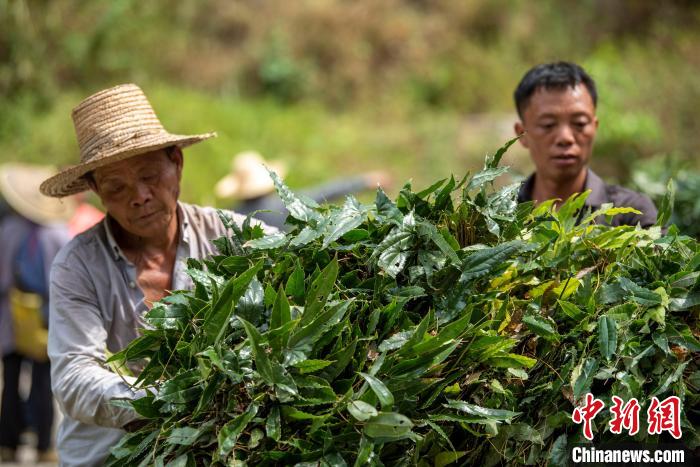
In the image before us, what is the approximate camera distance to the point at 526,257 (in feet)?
8.86

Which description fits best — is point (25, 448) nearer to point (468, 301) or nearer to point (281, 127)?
point (468, 301)

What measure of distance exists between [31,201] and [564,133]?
425 centimetres

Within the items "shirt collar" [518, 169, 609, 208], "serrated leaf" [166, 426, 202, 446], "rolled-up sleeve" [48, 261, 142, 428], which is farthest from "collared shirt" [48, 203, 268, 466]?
"shirt collar" [518, 169, 609, 208]

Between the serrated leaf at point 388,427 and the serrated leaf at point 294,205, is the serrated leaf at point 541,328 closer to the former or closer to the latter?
the serrated leaf at point 388,427

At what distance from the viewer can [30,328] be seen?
257 inches

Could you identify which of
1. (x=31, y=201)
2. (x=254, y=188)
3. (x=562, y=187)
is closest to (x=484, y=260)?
(x=562, y=187)

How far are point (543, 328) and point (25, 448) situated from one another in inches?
231

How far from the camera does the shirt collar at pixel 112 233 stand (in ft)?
10.8

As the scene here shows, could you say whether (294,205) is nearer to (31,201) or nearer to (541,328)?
(541,328)

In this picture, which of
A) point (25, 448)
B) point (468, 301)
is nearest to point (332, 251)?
point (468, 301)

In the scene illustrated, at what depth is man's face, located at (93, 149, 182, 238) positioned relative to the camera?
10.7 feet

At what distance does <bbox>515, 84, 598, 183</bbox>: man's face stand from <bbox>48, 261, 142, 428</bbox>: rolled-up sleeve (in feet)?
6.09

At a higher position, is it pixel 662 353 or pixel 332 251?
pixel 332 251

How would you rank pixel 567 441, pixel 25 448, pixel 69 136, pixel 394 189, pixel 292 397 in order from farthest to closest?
pixel 69 136, pixel 394 189, pixel 25 448, pixel 567 441, pixel 292 397
